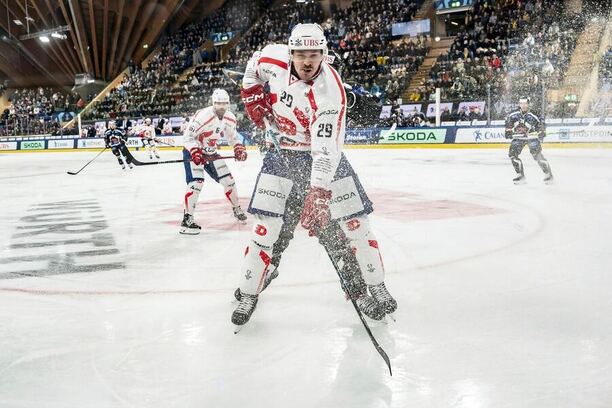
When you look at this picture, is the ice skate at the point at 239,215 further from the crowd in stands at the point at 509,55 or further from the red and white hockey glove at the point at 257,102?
the crowd in stands at the point at 509,55

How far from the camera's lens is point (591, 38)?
16438mm

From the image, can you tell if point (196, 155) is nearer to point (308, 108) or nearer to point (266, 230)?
point (266, 230)

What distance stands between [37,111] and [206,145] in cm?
2534

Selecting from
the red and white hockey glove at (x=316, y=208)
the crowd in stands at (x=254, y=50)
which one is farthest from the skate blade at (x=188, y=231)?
the crowd in stands at (x=254, y=50)

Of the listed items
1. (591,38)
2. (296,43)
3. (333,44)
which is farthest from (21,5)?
(296,43)

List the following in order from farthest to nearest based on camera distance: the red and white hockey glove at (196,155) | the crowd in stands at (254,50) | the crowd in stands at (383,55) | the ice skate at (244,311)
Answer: the crowd in stands at (254,50) < the crowd in stands at (383,55) < the red and white hockey glove at (196,155) < the ice skate at (244,311)

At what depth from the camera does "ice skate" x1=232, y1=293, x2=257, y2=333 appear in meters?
2.84

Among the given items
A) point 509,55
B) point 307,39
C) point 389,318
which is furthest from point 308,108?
point 509,55

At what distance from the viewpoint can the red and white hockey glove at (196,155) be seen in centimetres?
562

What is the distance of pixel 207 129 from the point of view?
19.2 feet

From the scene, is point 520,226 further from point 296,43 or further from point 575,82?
point 575,82

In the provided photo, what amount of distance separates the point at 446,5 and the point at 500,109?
8.03 metres

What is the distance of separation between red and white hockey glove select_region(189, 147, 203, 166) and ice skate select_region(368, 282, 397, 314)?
3.08 m

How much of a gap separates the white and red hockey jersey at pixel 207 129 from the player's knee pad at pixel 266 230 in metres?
3.06
